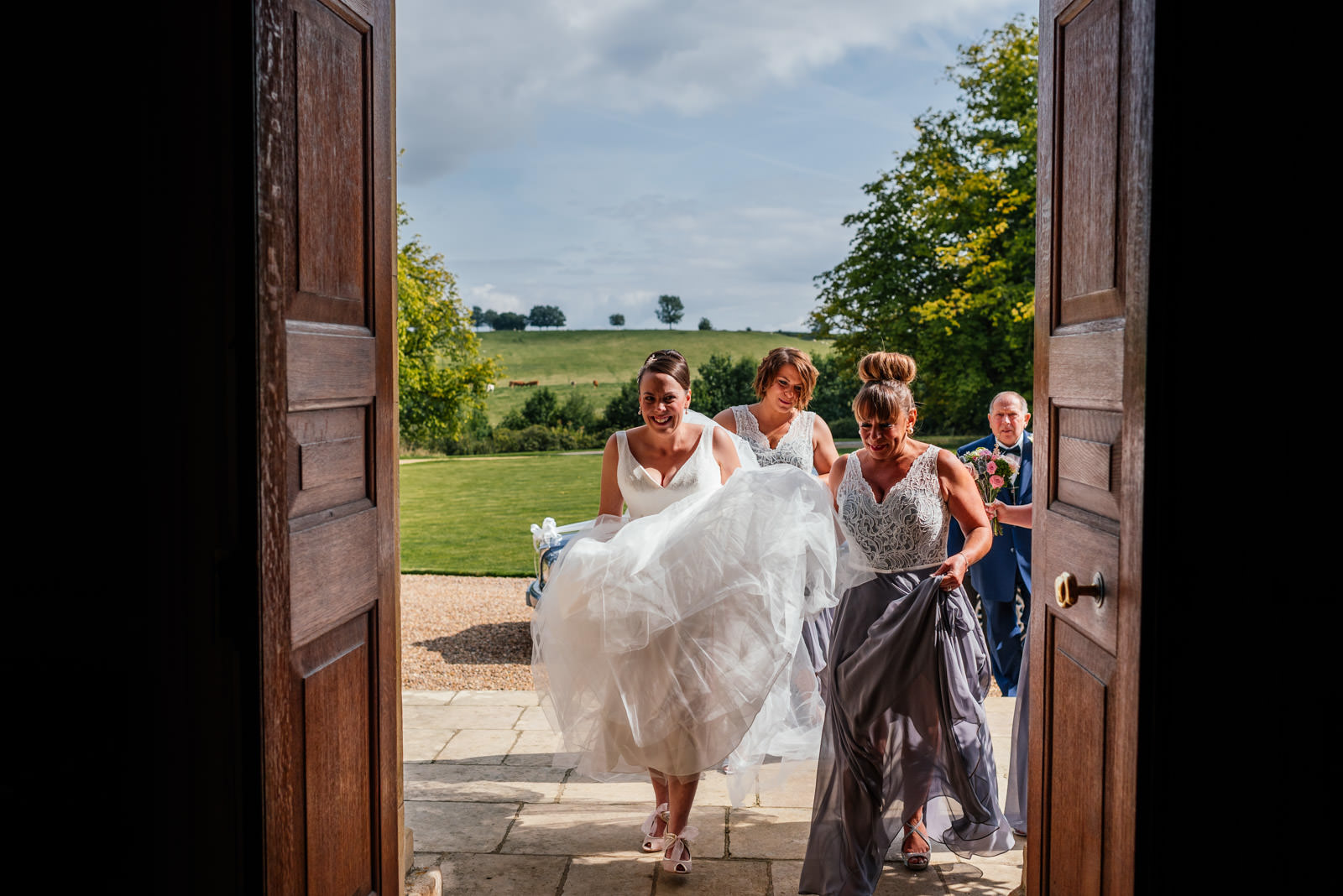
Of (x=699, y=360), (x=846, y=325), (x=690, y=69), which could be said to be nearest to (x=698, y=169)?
(x=690, y=69)

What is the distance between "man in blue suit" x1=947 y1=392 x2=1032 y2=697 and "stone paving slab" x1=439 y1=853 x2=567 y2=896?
2340mm

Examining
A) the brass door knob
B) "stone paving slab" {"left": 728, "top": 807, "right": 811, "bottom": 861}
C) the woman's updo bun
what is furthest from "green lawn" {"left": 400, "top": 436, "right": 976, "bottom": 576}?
the brass door knob

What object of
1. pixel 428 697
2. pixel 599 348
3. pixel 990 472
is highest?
pixel 599 348

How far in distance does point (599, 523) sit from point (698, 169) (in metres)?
33.0

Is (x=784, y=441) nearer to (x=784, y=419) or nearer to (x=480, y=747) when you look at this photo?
(x=784, y=419)

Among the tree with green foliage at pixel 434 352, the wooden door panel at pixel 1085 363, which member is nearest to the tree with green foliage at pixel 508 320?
the tree with green foliage at pixel 434 352

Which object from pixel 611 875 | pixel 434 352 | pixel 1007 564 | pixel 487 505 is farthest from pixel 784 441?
pixel 434 352

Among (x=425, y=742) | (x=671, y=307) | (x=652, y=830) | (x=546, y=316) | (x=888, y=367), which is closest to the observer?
(x=652, y=830)

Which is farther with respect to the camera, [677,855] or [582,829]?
[582,829]

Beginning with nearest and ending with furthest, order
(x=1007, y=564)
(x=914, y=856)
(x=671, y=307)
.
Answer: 1. (x=914, y=856)
2. (x=1007, y=564)
3. (x=671, y=307)

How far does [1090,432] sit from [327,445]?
1719 millimetres

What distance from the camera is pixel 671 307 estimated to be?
33594 mm

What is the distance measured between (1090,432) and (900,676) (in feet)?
4.80

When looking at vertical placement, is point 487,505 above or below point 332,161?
below
